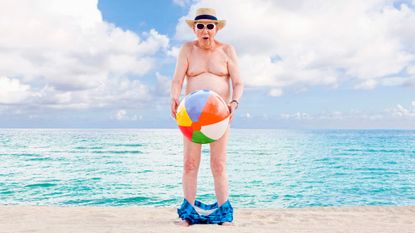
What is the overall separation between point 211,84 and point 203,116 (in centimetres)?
72

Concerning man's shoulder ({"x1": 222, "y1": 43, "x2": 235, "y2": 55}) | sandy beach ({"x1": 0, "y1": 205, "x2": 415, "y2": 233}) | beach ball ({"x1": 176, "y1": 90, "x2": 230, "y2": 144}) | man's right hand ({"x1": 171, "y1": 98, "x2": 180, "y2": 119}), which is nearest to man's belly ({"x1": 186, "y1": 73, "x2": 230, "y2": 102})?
man's right hand ({"x1": 171, "y1": 98, "x2": 180, "y2": 119})

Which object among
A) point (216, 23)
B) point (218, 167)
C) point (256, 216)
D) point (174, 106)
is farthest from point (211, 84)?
point (256, 216)

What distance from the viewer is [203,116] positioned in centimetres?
392

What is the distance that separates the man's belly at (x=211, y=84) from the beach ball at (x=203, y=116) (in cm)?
47

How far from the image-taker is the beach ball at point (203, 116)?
12.9ft

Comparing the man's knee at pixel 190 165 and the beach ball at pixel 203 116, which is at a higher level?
the beach ball at pixel 203 116

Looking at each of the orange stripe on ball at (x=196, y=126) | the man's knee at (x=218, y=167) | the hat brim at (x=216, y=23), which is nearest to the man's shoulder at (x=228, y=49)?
the hat brim at (x=216, y=23)

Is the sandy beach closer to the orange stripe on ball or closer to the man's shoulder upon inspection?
the orange stripe on ball

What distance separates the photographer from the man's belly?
14.9 ft

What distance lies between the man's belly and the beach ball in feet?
1.54

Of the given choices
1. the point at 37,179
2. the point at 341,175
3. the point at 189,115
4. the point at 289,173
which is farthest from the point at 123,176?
the point at 189,115

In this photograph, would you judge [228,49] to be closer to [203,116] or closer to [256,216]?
[203,116]

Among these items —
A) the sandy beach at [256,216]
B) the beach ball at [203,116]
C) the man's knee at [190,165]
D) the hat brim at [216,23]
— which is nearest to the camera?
the beach ball at [203,116]

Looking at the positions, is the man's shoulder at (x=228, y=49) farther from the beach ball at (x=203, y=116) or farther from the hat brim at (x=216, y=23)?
the beach ball at (x=203, y=116)
